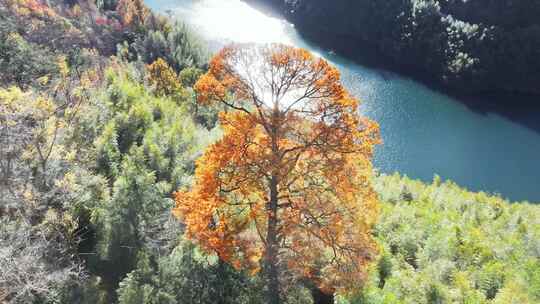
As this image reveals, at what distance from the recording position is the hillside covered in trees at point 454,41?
3199 inches

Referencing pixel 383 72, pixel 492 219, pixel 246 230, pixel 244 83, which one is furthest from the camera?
pixel 383 72

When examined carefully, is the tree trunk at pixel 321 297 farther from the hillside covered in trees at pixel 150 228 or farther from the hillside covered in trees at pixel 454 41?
the hillside covered in trees at pixel 454 41

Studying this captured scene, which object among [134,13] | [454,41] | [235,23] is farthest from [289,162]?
[235,23]

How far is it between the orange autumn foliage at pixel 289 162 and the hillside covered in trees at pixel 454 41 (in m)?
71.5

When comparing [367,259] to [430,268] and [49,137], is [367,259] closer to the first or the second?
[430,268]

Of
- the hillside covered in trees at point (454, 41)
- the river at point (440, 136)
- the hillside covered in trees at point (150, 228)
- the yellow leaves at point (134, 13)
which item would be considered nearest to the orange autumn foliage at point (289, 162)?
the hillside covered in trees at point (150, 228)

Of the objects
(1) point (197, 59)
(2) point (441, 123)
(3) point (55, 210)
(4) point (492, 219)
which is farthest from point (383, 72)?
(3) point (55, 210)

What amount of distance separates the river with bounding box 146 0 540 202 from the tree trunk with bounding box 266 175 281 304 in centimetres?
4296

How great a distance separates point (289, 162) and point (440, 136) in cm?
5673

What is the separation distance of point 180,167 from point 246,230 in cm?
1156

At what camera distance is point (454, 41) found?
8475 cm

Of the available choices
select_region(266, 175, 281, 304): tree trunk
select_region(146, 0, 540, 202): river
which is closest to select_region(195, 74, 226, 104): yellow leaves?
select_region(266, 175, 281, 304): tree trunk

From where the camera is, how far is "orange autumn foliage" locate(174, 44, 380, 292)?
15.8 meters

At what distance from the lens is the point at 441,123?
72000 mm
